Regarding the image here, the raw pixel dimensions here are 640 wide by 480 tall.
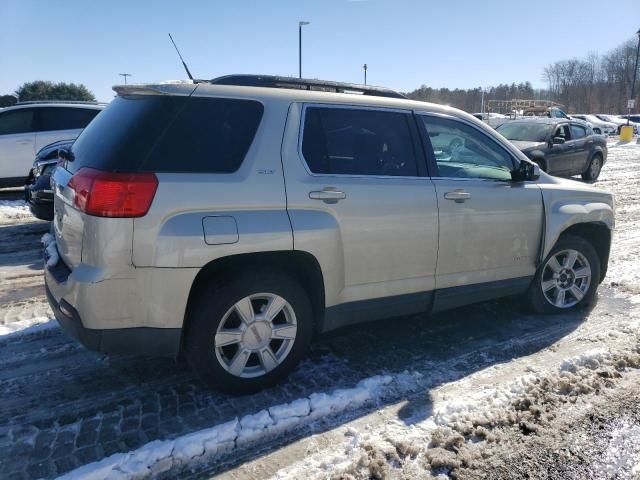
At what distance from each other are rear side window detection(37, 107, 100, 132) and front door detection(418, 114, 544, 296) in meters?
8.79

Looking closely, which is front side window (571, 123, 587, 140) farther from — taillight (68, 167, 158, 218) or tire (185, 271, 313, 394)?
taillight (68, 167, 158, 218)

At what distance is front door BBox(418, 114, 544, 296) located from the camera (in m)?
4.02

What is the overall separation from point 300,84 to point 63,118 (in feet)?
29.0

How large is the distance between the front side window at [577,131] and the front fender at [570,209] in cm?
1015

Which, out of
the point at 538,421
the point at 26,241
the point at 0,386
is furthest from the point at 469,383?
the point at 26,241

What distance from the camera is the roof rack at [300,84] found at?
3.50 metres

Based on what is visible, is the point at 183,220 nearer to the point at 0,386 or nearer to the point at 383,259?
→ the point at 383,259

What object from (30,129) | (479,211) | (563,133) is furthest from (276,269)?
(563,133)

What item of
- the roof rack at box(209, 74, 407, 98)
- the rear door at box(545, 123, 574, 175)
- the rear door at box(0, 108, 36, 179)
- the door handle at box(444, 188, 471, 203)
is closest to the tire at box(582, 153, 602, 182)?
the rear door at box(545, 123, 574, 175)

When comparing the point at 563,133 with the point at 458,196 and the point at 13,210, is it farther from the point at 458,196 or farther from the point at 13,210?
the point at 13,210

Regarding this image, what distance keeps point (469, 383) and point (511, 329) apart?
118 cm

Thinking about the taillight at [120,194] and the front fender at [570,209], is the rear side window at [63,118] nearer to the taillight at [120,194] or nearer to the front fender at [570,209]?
the taillight at [120,194]

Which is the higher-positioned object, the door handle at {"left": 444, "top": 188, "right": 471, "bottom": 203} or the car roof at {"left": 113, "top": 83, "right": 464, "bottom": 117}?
the car roof at {"left": 113, "top": 83, "right": 464, "bottom": 117}

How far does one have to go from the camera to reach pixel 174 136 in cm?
305
